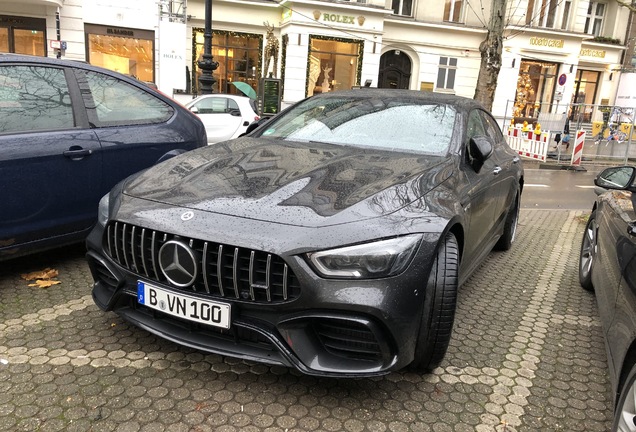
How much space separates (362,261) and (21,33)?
2019cm

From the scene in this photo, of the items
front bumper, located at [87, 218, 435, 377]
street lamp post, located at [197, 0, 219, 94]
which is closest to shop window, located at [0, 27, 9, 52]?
street lamp post, located at [197, 0, 219, 94]

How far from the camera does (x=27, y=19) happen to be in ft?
59.3

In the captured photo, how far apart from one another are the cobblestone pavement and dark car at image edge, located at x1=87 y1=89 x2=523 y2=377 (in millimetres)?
276

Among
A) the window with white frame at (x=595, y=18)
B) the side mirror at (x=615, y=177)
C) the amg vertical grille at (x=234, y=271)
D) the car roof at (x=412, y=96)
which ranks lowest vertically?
the amg vertical grille at (x=234, y=271)

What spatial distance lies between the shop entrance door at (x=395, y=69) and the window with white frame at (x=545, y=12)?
6.16m

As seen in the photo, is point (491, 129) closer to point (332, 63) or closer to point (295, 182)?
point (295, 182)

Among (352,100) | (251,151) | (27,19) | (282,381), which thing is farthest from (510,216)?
(27,19)

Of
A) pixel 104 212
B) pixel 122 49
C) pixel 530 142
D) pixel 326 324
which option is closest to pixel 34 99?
pixel 104 212

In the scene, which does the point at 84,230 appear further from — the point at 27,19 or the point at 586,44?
the point at 586,44

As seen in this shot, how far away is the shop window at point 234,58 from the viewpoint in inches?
870

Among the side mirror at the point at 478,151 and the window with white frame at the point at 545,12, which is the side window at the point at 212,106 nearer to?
the side mirror at the point at 478,151

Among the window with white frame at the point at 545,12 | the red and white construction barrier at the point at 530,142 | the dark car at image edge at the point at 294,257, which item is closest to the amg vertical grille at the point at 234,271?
the dark car at image edge at the point at 294,257

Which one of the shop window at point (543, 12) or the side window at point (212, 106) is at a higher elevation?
the shop window at point (543, 12)

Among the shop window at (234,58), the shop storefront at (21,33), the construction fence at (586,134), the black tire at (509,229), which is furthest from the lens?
the shop window at (234,58)
